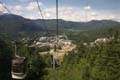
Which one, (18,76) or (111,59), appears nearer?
(18,76)

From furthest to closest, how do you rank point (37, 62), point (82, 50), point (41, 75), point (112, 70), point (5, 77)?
point (82, 50) → point (37, 62) → point (41, 75) → point (5, 77) → point (112, 70)

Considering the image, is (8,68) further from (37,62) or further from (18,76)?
(18,76)

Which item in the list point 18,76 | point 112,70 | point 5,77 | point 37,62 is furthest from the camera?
point 37,62

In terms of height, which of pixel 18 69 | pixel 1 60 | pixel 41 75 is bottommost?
pixel 41 75

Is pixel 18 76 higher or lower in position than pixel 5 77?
higher

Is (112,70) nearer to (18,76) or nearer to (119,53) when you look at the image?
(119,53)

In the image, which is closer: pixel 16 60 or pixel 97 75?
pixel 16 60

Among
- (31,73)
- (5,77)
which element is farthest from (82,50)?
(5,77)

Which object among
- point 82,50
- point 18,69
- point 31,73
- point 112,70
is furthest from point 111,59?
point 82,50

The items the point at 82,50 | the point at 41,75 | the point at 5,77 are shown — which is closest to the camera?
the point at 5,77
